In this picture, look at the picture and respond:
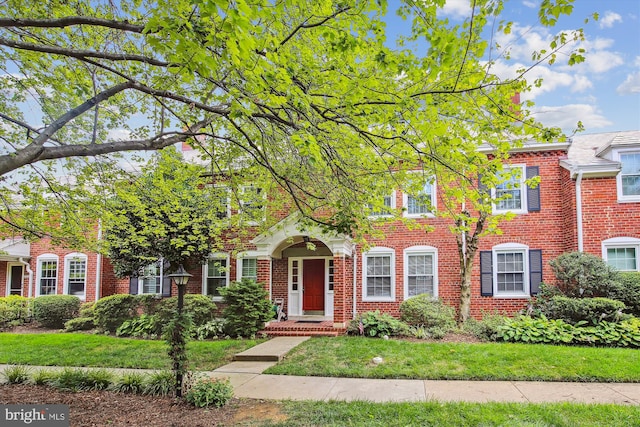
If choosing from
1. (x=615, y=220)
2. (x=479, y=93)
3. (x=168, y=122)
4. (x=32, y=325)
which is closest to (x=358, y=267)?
(x=615, y=220)

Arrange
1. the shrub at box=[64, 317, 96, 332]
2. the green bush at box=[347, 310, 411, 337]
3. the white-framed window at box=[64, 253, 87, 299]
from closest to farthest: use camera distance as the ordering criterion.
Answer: the green bush at box=[347, 310, 411, 337] < the shrub at box=[64, 317, 96, 332] < the white-framed window at box=[64, 253, 87, 299]

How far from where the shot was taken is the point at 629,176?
473 inches

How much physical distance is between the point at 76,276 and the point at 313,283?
31.3 feet

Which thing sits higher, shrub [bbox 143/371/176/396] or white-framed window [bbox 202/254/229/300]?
white-framed window [bbox 202/254/229/300]

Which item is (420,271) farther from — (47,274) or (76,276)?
(47,274)

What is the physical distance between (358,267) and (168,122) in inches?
348

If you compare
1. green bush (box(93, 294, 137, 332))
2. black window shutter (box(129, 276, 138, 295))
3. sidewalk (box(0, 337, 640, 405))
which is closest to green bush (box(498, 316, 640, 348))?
sidewalk (box(0, 337, 640, 405))

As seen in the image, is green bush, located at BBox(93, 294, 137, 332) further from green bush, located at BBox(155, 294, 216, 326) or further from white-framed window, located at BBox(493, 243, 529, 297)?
white-framed window, located at BBox(493, 243, 529, 297)

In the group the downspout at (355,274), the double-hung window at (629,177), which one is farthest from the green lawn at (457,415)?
the double-hung window at (629,177)

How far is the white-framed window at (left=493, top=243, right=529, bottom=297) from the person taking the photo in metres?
12.7

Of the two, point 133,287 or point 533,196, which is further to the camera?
point 133,287

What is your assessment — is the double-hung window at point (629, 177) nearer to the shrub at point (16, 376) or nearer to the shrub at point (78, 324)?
the shrub at point (16, 376)

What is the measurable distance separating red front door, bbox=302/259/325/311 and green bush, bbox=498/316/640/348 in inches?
238

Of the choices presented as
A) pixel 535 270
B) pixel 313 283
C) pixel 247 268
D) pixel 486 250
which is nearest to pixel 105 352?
pixel 247 268
